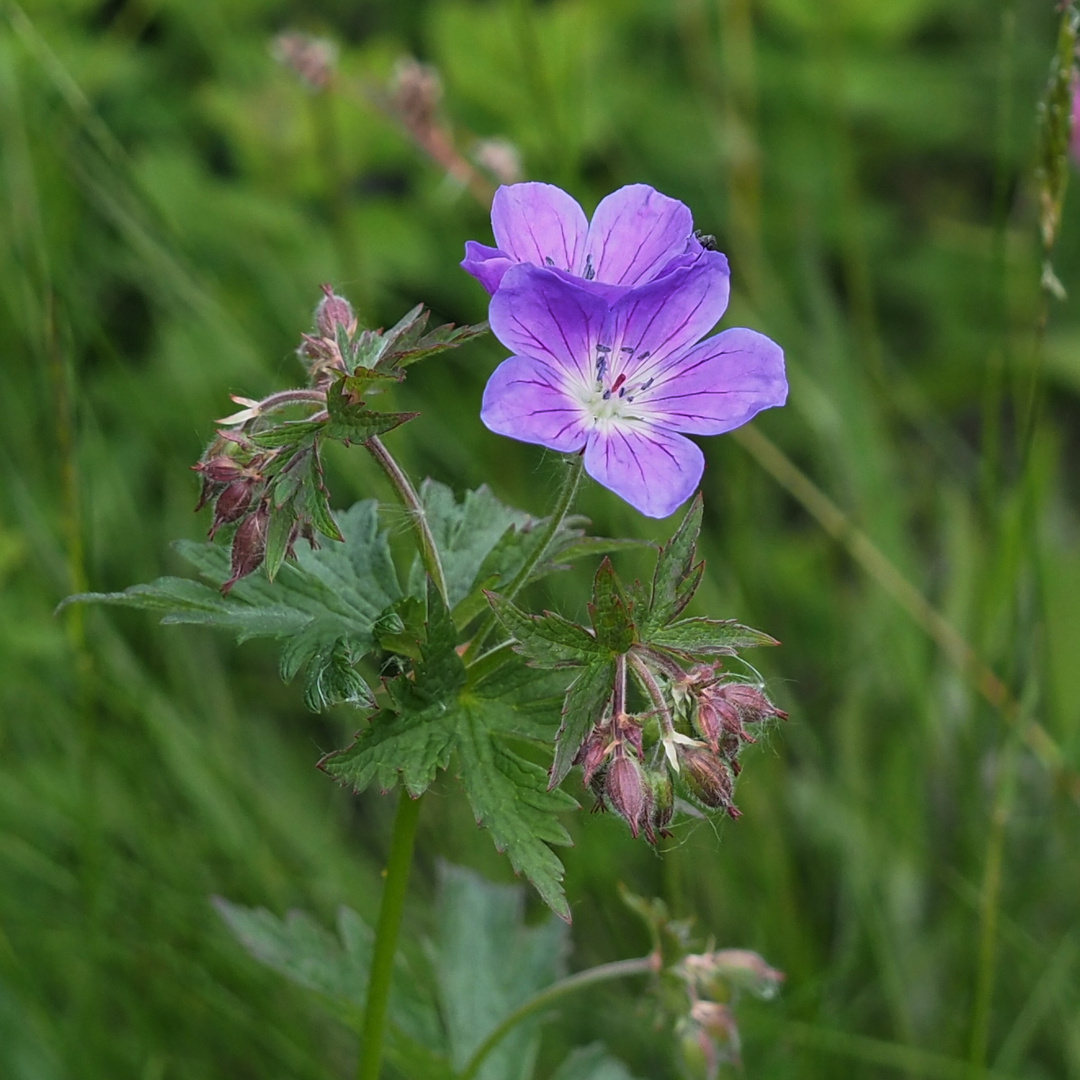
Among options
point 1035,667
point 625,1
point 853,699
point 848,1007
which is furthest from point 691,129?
point 848,1007

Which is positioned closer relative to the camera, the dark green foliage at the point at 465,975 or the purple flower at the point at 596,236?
the purple flower at the point at 596,236

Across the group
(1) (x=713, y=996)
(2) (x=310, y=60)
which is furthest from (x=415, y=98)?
(1) (x=713, y=996)

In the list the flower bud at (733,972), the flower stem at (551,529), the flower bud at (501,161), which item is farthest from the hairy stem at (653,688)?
the flower bud at (501,161)

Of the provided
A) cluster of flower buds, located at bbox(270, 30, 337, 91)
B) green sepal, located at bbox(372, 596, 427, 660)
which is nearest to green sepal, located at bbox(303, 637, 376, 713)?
green sepal, located at bbox(372, 596, 427, 660)

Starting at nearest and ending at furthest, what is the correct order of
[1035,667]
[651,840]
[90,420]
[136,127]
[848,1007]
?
[651,840] → [1035,667] → [848,1007] → [90,420] → [136,127]

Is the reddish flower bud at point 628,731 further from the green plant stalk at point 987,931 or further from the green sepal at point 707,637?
the green plant stalk at point 987,931

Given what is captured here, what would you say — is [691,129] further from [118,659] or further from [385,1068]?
[385,1068]
